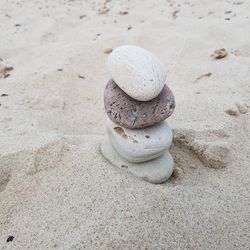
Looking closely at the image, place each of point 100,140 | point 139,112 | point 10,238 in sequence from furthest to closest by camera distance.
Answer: point 100,140
point 139,112
point 10,238

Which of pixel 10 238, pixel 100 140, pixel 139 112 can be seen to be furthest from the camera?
pixel 100 140

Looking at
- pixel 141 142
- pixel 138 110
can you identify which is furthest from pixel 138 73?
pixel 141 142

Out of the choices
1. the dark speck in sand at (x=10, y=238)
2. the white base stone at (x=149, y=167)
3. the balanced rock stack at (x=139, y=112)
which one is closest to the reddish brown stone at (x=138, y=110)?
the balanced rock stack at (x=139, y=112)

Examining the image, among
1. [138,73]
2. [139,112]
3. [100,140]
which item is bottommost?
[100,140]

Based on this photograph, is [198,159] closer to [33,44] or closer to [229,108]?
[229,108]

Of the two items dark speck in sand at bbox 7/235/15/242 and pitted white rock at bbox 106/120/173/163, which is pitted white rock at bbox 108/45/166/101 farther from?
dark speck in sand at bbox 7/235/15/242

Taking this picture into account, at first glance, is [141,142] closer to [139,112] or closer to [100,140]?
[139,112]

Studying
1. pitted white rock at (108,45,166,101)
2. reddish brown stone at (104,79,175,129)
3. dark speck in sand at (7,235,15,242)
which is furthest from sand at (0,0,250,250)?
pitted white rock at (108,45,166,101)
